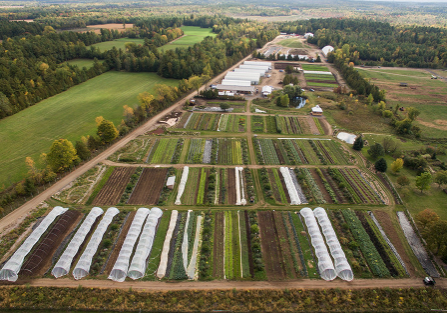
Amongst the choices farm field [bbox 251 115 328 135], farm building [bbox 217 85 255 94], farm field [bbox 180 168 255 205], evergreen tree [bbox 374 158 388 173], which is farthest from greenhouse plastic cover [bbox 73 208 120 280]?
farm building [bbox 217 85 255 94]

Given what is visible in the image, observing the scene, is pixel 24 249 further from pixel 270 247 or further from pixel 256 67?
pixel 256 67

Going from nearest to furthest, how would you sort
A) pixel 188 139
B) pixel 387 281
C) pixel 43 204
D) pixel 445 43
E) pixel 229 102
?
pixel 387 281, pixel 43 204, pixel 188 139, pixel 229 102, pixel 445 43

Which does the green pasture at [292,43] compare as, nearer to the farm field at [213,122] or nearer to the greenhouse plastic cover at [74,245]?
the farm field at [213,122]

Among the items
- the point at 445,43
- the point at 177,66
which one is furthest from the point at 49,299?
the point at 445,43

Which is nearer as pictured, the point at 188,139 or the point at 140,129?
the point at 188,139

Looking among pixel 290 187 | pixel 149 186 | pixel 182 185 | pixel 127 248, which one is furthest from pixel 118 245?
pixel 290 187

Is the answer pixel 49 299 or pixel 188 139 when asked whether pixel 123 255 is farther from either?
pixel 188 139
